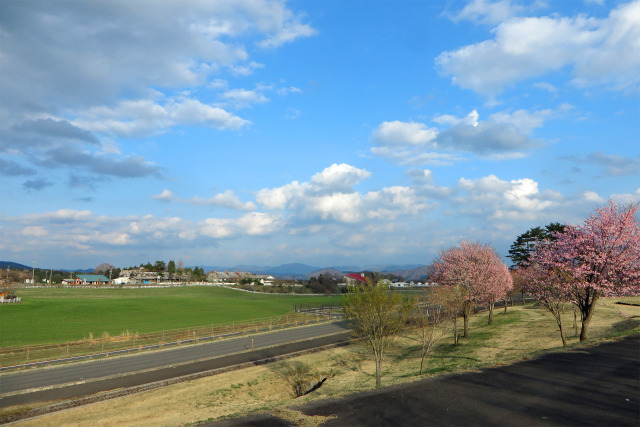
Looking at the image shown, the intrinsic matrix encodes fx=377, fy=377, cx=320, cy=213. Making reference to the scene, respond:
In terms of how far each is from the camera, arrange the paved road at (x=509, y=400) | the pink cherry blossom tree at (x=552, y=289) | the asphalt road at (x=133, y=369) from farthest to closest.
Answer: the pink cherry blossom tree at (x=552, y=289) < the asphalt road at (x=133, y=369) < the paved road at (x=509, y=400)

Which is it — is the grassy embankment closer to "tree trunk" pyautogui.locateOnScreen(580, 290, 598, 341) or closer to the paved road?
"tree trunk" pyautogui.locateOnScreen(580, 290, 598, 341)

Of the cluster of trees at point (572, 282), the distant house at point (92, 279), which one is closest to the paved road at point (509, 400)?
the cluster of trees at point (572, 282)

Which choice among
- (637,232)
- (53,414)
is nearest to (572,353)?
(637,232)

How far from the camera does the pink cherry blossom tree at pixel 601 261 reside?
1091 inches

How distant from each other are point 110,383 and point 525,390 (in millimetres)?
29494

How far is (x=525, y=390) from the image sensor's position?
1593 centimetres

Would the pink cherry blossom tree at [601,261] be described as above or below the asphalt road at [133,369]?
above

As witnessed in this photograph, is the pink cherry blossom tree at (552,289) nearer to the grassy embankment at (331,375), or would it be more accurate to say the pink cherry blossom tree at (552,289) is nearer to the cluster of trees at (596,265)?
the cluster of trees at (596,265)

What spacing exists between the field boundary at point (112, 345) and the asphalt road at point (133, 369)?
351 cm

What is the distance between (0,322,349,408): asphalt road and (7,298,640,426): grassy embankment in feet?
12.2

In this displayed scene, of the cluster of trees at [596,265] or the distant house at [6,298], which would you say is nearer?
the cluster of trees at [596,265]

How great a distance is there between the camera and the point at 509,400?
1488 cm

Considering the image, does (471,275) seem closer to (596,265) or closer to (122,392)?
(596,265)

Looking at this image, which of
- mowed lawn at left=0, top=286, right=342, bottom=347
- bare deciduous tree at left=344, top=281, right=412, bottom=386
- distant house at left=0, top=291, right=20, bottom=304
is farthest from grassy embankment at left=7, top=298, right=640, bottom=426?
distant house at left=0, top=291, right=20, bottom=304
